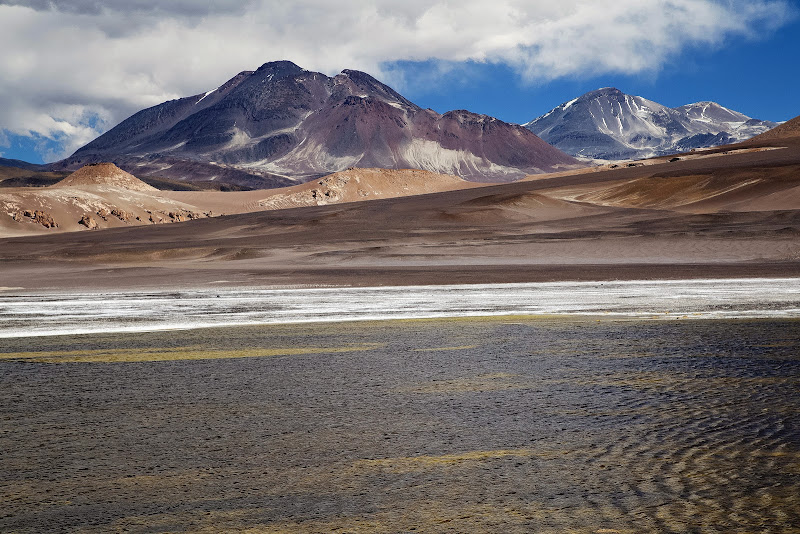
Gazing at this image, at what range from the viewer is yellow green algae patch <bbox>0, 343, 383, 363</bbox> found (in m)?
9.73

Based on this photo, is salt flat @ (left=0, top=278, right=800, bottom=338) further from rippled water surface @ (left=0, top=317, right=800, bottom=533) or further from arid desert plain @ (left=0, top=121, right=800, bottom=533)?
rippled water surface @ (left=0, top=317, right=800, bottom=533)

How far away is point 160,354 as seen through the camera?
1012 cm

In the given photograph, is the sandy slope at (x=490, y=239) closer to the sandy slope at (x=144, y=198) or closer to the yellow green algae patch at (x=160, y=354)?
the yellow green algae patch at (x=160, y=354)

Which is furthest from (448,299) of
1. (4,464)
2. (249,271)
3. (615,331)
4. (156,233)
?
(156,233)

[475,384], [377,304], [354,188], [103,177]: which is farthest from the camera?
[103,177]

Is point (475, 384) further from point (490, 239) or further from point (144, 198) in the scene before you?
point (144, 198)

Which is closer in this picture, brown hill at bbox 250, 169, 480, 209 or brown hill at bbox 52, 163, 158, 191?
brown hill at bbox 250, 169, 480, 209

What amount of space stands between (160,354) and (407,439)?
5.24 metres

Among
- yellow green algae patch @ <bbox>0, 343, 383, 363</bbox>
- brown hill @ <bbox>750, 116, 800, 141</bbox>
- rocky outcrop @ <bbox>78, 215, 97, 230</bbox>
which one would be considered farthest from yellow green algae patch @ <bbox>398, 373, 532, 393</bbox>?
brown hill @ <bbox>750, 116, 800, 141</bbox>

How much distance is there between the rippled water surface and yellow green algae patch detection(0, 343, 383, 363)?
6 centimetres

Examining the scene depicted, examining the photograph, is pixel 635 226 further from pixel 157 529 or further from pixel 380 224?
pixel 157 529

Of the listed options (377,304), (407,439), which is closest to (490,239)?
(377,304)

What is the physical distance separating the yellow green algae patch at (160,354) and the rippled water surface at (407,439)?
6cm

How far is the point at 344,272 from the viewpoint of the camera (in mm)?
33594
